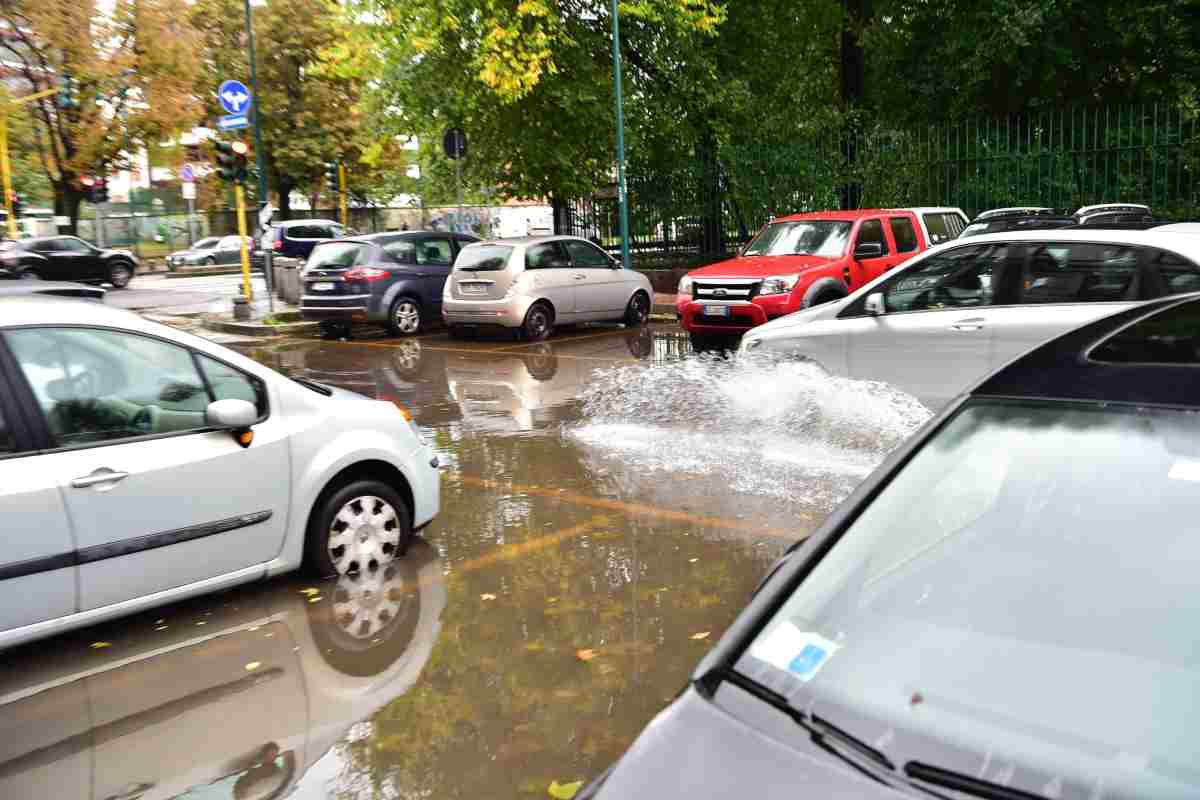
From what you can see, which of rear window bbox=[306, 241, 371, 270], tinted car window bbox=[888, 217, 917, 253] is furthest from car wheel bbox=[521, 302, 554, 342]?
tinted car window bbox=[888, 217, 917, 253]

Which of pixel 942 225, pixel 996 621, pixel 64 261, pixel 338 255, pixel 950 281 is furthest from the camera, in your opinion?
pixel 64 261

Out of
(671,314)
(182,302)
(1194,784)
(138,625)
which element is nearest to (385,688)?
(138,625)

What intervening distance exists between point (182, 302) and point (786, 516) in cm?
2534

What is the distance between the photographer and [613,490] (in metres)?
8.00

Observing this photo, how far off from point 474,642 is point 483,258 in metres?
13.5

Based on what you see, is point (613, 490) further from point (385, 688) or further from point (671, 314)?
point (671, 314)

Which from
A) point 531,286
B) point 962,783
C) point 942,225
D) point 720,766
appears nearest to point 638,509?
point 720,766

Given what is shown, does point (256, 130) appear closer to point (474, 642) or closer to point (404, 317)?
point (404, 317)

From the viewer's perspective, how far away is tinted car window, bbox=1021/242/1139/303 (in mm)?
7898

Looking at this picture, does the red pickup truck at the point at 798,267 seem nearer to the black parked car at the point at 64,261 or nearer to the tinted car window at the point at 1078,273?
the tinted car window at the point at 1078,273

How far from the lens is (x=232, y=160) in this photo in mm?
22547

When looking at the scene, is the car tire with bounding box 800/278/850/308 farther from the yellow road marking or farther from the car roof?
the car roof

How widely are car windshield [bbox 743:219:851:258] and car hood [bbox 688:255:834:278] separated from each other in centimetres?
16

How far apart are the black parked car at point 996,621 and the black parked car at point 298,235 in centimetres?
3770
